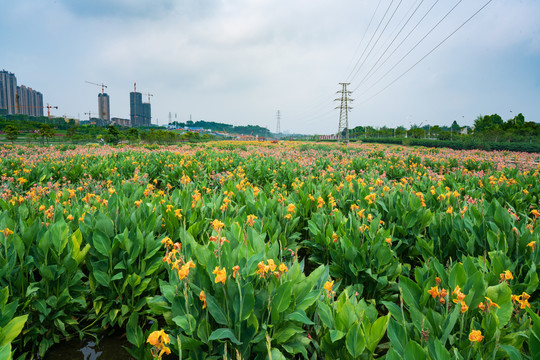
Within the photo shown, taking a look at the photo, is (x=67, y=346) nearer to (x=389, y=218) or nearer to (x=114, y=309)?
(x=114, y=309)

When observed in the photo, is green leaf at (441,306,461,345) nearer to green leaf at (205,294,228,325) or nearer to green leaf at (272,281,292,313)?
green leaf at (272,281,292,313)

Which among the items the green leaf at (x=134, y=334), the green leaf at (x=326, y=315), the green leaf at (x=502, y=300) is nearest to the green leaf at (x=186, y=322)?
the green leaf at (x=134, y=334)

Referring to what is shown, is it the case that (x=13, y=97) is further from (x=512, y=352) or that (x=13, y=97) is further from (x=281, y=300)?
(x=512, y=352)

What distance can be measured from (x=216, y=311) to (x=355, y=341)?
0.76 metres

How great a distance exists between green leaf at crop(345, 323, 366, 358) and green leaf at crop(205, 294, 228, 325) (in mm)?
674

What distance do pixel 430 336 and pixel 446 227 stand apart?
2.00 m

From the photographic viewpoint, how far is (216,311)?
5.34 feet

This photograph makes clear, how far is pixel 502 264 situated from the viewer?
2.13 m

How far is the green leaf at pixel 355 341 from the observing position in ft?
4.89

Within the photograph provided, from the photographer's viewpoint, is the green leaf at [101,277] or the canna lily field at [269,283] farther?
the green leaf at [101,277]

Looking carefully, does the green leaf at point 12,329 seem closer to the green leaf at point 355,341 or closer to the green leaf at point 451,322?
the green leaf at point 355,341

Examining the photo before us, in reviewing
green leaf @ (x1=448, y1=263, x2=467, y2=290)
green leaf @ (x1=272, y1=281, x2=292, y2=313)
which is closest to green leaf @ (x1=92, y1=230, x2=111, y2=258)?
green leaf @ (x1=272, y1=281, x2=292, y2=313)

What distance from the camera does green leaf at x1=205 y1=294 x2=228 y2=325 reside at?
63.4 inches

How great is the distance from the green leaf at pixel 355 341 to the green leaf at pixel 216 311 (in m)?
0.67
